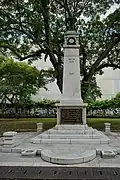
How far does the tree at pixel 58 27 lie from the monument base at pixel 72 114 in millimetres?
3070

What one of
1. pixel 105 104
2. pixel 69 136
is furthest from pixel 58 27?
pixel 105 104

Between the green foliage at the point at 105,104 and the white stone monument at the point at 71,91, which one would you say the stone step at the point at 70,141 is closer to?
the white stone monument at the point at 71,91

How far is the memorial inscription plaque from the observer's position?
9078mm

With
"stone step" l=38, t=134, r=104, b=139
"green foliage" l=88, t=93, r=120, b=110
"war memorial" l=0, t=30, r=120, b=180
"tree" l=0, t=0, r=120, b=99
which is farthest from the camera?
"green foliage" l=88, t=93, r=120, b=110

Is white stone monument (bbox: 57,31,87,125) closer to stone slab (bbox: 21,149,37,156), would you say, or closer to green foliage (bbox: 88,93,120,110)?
stone slab (bbox: 21,149,37,156)

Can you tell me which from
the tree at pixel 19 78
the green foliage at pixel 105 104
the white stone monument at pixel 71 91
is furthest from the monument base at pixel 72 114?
the green foliage at pixel 105 104

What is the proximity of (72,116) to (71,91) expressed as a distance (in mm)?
1046

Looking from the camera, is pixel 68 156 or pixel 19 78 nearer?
pixel 68 156

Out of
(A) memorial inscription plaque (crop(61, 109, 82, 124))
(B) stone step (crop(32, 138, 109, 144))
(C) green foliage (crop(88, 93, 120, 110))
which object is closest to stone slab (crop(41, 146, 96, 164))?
(B) stone step (crop(32, 138, 109, 144))

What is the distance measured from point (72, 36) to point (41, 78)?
971cm

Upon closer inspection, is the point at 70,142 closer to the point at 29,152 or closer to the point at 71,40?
the point at 29,152

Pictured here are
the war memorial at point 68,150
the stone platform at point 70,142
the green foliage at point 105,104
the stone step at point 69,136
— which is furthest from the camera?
the green foliage at point 105,104

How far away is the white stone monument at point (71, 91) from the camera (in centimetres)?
912

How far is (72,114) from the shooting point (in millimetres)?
9125
